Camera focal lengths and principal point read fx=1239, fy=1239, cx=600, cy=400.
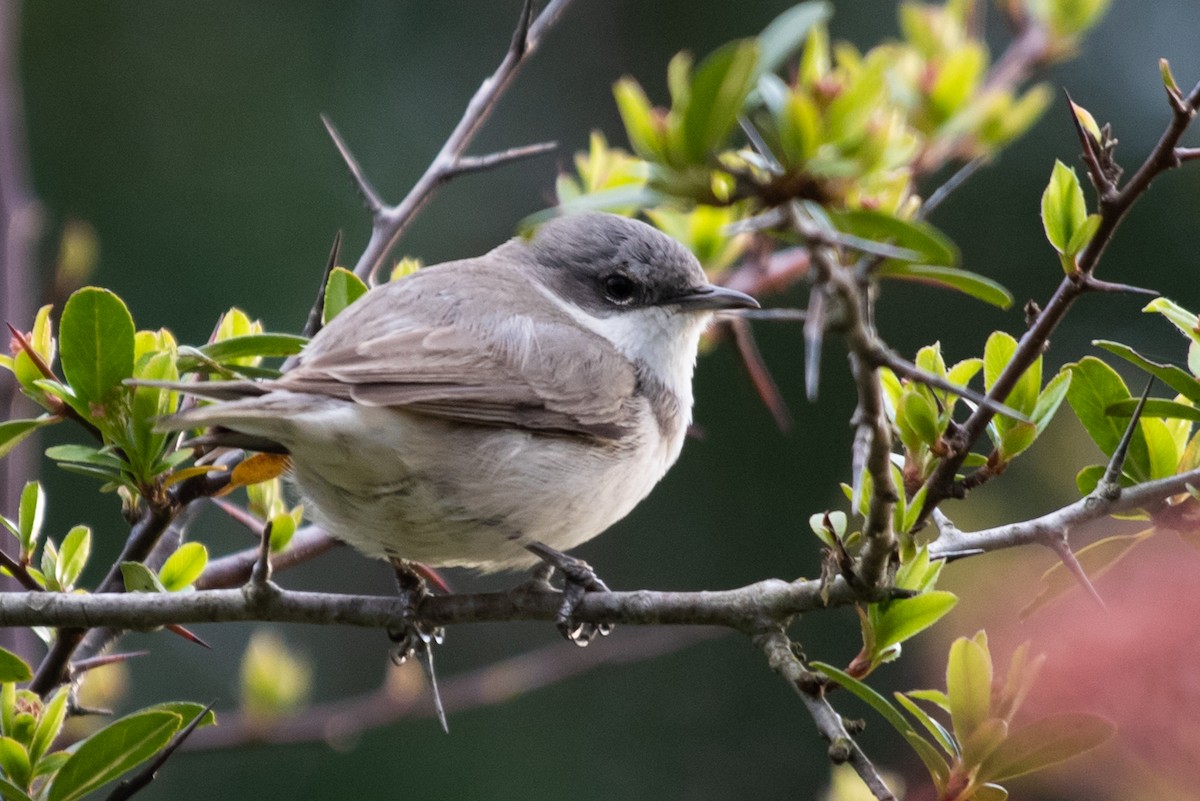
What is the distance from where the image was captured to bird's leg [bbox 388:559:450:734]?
2922 millimetres

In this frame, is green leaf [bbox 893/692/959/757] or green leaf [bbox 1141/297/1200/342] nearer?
green leaf [bbox 893/692/959/757]

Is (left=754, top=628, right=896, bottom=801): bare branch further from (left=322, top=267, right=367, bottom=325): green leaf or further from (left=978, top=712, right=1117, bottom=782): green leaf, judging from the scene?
(left=322, top=267, right=367, bottom=325): green leaf

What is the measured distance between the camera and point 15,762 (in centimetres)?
235

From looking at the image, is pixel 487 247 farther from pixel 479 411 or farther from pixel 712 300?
pixel 479 411

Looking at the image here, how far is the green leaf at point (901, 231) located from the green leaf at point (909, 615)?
82cm

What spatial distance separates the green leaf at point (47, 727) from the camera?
2.42m

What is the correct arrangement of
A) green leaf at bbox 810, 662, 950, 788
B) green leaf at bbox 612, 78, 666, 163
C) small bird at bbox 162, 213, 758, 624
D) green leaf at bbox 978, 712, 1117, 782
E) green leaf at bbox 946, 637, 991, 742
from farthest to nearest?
small bird at bbox 162, 213, 758, 624 → green leaf at bbox 946, 637, 991, 742 → green leaf at bbox 810, 662, 950, 788 → green leaf at bbox 978, 712, 1117, 782 → green leaf at bbox 612, 78, 666, 163

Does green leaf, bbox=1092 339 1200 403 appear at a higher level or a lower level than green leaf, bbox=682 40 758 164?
lower

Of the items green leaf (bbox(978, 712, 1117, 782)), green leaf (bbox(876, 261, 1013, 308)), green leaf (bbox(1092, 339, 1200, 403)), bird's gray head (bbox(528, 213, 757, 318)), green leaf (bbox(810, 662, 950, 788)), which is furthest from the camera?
bird's gray head (bbox(528, 213, 757, 318))

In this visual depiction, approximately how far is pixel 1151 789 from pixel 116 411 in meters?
2.14

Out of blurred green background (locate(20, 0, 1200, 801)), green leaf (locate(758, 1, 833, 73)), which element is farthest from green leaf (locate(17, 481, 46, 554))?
blurred green background (locate(20, 0, 1200, 801))

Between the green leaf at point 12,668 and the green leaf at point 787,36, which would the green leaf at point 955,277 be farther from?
the green leaf at point 12,668

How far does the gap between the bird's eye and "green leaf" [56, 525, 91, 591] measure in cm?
205

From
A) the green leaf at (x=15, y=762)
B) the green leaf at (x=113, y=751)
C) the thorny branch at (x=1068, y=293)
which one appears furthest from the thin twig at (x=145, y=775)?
the thorny branch at (x=1068, y=293)
